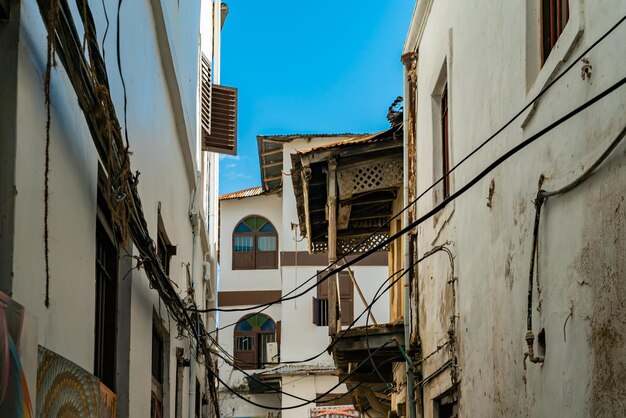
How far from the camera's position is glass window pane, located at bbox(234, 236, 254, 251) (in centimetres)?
3625

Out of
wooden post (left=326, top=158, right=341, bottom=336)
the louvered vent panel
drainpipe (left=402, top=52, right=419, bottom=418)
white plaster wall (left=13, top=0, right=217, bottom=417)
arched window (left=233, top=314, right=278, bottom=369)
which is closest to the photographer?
white plaster wall (left=13, top=0, right=217, bottom=417)

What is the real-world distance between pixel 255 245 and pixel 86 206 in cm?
3042

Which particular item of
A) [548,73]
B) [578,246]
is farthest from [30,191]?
[548,73]

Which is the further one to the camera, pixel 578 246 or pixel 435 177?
pixel 435 177

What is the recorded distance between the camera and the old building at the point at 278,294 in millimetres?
33750

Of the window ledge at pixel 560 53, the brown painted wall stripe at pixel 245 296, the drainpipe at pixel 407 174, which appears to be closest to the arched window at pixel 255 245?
the brown painted wall stripe at pixel 245 296

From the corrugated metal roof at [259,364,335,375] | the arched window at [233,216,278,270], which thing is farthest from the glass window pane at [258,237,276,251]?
the corrugated metal roof at [259,364,335,375]

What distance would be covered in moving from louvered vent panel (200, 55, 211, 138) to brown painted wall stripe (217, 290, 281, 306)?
17.9 m

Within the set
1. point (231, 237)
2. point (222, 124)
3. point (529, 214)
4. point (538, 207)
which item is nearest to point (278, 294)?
point (231, 237)

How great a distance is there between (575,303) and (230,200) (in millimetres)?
31080

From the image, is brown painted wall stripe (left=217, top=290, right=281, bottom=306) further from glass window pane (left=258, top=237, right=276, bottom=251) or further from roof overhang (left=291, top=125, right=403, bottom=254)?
roof overhang (left=291, top=125, right=403, bottom=254)

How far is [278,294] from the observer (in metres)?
35.8

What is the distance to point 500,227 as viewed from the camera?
7594mm

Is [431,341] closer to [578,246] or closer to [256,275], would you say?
[578,246]
